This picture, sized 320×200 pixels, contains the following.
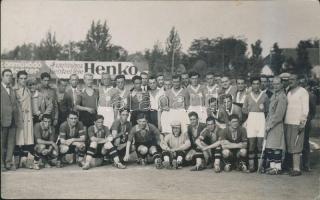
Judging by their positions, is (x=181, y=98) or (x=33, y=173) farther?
(x=181, y=98)

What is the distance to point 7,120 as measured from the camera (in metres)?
5.11

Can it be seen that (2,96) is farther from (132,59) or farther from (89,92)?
(132,59)

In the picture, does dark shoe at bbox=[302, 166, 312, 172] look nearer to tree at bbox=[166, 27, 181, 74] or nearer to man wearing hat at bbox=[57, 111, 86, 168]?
tree at bbox=[166, 27, 181, 74]

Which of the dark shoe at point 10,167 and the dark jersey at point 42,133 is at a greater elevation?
the dark jersey at point 42,133

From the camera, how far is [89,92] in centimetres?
563

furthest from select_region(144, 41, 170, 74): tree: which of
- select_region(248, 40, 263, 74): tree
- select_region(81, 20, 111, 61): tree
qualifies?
select_region(248, 40, 263, 74): tree

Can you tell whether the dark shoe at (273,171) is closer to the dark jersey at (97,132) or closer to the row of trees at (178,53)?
the row of trees at (178,53)

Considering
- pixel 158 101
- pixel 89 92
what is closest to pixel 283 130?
pixel 158 101

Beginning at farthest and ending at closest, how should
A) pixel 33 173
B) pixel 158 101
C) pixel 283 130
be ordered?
pixel 158 101 < pixel 283 130 < pixel 33 173

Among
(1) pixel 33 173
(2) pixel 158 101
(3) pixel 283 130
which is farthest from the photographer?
(2) pixel 158 101

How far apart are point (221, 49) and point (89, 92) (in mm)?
1882

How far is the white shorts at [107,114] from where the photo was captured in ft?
18.5

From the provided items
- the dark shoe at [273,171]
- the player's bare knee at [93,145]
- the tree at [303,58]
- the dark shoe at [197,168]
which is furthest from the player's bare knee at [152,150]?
the tree at [303,58]

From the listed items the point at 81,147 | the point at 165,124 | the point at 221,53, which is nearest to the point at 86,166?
the point at 81,147
